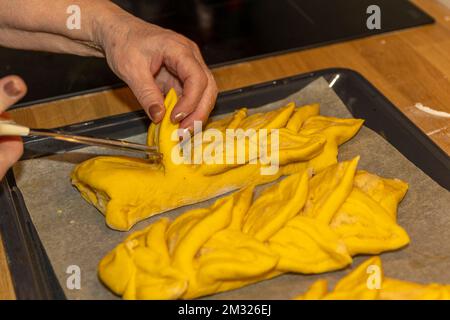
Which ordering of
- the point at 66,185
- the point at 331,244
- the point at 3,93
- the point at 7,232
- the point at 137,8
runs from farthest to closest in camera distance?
the point at 137,8
the point at 66,185
the point at 7,232
the point at 331,244
the point at 3,93

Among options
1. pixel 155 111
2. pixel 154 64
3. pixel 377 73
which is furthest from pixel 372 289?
pixel 377 73

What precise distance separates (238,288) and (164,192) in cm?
32

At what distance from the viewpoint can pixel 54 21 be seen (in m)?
1.62

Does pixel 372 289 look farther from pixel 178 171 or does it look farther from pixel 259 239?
pixel 178 171

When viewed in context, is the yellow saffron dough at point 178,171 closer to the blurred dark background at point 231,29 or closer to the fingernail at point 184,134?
the fingernail at point 184,134

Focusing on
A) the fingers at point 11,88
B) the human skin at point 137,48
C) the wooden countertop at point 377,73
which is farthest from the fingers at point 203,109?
the fingers at point 11,88

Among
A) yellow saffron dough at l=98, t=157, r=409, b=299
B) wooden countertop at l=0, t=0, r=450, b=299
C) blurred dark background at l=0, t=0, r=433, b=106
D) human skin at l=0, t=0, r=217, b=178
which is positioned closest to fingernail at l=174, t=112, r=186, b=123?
human skin at l=0, t=0, r=217, b=178

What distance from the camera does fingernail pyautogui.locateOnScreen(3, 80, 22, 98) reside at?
116 cm

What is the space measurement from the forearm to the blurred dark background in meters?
0.21

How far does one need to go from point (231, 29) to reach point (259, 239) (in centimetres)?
105

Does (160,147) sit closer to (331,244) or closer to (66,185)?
(66,185)

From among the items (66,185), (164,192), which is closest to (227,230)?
(164,192)

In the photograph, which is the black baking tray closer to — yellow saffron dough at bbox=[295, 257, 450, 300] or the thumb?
the thumb
